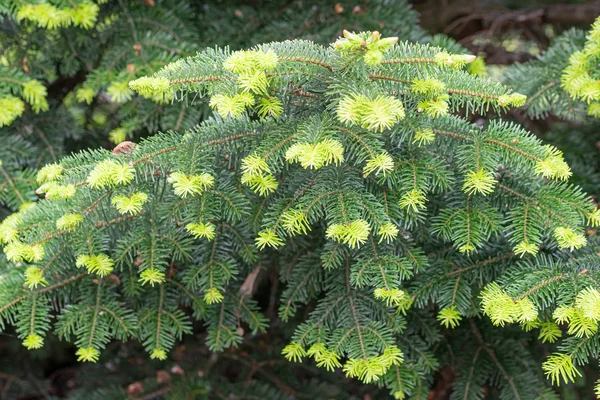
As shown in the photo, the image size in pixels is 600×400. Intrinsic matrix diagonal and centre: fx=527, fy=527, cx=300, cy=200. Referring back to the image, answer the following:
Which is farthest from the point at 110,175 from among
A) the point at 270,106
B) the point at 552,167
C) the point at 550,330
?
the point at 550,330

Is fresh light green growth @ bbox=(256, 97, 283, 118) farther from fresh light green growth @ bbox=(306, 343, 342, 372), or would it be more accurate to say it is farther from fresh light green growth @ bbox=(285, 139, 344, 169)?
fresh light green growth @ bbox=(306, 343, 342, 372)

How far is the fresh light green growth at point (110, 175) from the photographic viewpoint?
35.4 inches

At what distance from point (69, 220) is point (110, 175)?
0.17 metres

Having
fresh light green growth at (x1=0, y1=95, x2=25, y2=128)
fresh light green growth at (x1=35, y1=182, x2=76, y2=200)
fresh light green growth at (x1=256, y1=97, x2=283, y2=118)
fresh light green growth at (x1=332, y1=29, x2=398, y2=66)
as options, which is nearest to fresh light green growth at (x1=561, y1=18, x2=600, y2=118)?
fresh light green growth at (x1=332, y1=29, x2=398, y2=66)

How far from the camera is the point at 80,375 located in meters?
1.95

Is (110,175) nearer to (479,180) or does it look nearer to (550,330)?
(479,180)

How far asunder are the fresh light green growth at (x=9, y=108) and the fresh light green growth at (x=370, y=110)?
3.20 ft

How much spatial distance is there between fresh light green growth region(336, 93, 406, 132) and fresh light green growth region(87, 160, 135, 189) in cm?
38

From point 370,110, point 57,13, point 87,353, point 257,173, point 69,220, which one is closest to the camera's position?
point 370,110

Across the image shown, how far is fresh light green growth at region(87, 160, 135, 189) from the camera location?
2.95 feet

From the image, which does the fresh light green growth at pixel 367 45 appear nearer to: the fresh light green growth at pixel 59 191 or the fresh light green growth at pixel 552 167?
the fresh light green growth at pixel 552 167

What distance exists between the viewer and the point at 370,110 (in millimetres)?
793

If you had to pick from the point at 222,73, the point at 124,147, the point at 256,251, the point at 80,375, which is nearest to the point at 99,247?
the point at 124,147

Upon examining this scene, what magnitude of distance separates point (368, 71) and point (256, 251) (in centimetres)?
49
